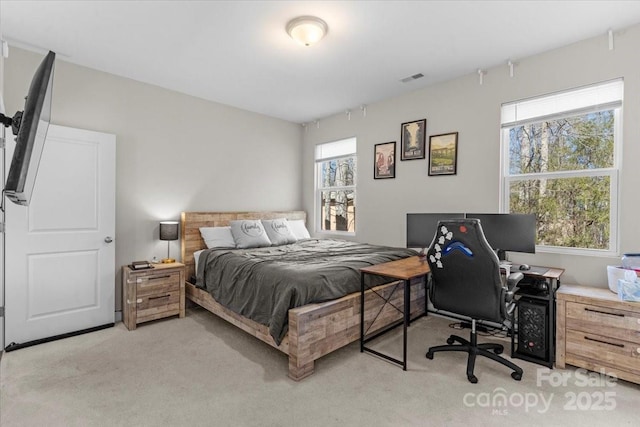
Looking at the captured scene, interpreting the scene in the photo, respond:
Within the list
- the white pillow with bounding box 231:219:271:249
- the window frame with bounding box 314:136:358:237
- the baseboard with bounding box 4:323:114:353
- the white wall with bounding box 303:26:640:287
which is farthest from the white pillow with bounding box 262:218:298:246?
the baseboard with bounding box 4:323:114:353

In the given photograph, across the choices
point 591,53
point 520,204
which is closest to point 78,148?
point 520,204

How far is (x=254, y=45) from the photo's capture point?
2850mm

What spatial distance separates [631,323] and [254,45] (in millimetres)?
3623

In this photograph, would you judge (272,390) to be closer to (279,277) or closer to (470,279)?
(279,277)

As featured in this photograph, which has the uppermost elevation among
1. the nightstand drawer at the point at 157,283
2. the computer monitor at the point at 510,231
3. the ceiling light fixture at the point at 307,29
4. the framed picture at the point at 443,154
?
the ceiling light fixture at the point at 307,29

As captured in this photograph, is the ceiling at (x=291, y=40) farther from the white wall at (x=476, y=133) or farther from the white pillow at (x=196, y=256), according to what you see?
the white pillow at (x=196, y=256)

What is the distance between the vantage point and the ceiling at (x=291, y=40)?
2.33 metres

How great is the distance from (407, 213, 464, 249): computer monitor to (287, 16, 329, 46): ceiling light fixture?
2.02 metres

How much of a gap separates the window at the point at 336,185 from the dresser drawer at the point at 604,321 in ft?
9.32

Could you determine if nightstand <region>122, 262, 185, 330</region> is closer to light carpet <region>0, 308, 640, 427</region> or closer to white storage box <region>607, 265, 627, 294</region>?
light carpet <region>0, 308, 640, 427</region>

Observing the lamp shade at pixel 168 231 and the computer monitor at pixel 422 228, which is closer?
the computer monitor at pixel 422 228

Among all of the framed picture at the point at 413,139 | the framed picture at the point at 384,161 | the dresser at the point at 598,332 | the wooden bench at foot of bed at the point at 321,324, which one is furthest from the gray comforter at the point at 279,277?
the dresser at the point at 598,332

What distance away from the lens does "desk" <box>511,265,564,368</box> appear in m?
2.46

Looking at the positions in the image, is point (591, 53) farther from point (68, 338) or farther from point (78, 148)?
point (68, 338)
